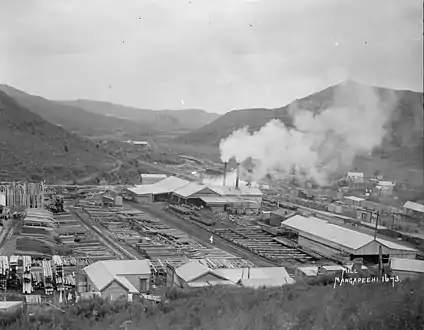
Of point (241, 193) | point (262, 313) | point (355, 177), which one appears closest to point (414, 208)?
point (241, 193)

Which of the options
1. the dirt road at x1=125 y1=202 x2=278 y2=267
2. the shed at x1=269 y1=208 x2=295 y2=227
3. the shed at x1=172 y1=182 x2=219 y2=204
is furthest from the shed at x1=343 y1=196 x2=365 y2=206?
the dirt road at x1=125 y1=202 x2=278 y2=267

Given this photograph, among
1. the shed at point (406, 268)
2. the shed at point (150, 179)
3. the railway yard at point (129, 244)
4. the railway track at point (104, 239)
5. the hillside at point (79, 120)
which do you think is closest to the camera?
the shed at point (406, 268)

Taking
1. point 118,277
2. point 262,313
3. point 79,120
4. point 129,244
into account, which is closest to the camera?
point 262,313

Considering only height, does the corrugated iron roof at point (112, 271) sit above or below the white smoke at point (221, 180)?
below

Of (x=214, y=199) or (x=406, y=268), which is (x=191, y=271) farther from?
(x=214, y=199)

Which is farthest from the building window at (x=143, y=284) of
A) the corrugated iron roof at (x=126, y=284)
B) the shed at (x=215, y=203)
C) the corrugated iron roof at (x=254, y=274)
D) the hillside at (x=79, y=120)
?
the hillside at (x=79, y=120)

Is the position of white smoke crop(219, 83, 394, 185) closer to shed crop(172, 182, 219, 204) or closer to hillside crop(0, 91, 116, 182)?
shed crop(172, 182, 219, 204)

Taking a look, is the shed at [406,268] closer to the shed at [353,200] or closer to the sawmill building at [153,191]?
the shed at [353,200]
